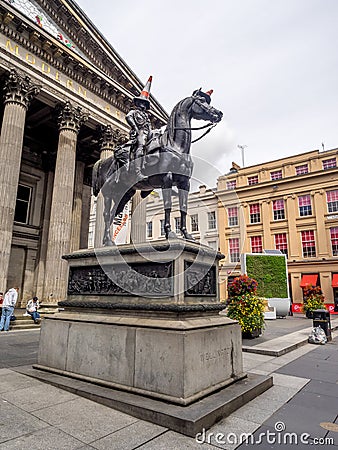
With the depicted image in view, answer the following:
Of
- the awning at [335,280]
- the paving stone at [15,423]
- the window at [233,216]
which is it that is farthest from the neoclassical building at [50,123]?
the awning at [335,280]

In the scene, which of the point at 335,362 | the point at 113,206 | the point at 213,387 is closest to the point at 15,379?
the point at 213,387

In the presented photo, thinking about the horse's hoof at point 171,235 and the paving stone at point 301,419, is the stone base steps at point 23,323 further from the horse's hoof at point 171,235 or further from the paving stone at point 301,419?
the paving stone at point 301,419

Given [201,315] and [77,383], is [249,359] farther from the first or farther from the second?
[77,383]

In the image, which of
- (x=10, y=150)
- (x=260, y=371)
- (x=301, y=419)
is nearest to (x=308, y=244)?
(x=10, y=150)

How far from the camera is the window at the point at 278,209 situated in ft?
130

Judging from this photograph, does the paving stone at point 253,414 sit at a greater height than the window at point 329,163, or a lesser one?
lesser

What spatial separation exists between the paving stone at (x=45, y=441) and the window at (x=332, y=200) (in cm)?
3898

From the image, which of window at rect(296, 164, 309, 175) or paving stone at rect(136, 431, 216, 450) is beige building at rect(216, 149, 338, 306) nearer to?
window at rect(296, 164, 309, 175)

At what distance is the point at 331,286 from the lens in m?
34.4

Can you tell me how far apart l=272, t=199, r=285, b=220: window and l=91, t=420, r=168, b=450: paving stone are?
129 ft

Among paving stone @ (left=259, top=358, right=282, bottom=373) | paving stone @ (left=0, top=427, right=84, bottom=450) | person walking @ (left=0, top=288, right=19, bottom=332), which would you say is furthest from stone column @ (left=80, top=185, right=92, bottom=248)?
paving stone @ (left=0, top=427, right=84, bottom=450)

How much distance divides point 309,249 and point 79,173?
28540 millimetres

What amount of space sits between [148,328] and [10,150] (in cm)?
1428

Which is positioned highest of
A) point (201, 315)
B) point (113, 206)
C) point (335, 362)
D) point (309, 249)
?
point (309, 249)
